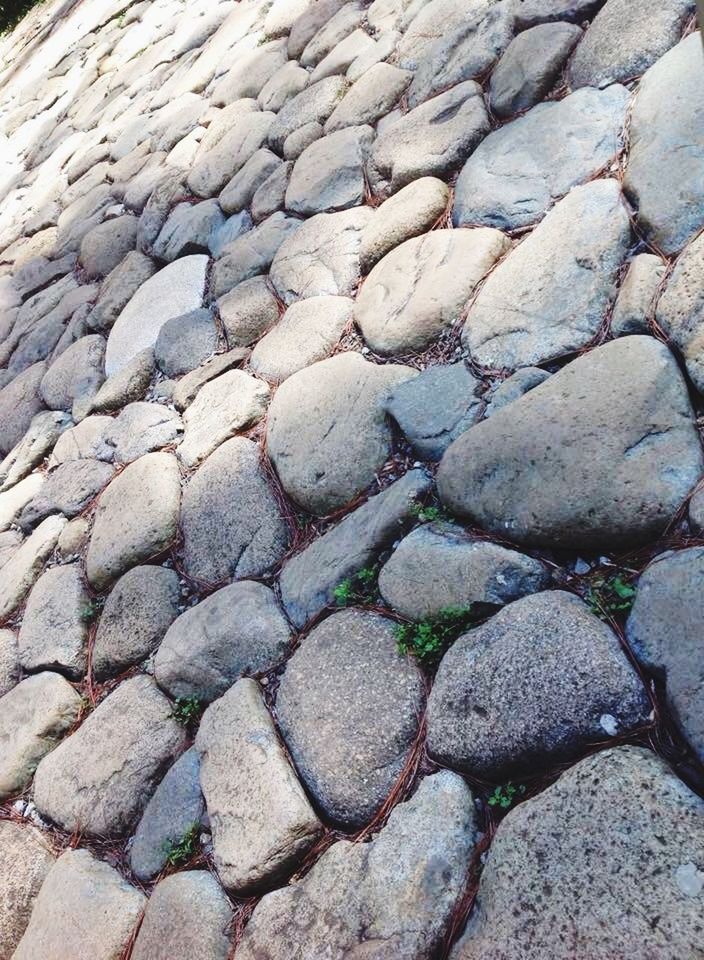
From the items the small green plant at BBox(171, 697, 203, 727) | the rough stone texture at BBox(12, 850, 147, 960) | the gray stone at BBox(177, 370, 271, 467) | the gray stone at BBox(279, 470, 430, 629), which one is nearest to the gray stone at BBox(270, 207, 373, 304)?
the gray stone at BBox(177, 370, 271, 467)

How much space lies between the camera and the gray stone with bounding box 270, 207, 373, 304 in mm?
2314

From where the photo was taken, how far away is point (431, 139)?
2.34 meters

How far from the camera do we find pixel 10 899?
180 centimetres

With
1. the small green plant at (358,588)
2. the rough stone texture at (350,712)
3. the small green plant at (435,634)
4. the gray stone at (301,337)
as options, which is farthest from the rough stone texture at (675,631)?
the gray stone at (301,337)

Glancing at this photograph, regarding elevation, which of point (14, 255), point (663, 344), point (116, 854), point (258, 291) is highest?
point (14, 255)

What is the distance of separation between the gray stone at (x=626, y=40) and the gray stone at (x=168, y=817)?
191 cm

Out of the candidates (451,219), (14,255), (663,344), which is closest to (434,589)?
(663,344)

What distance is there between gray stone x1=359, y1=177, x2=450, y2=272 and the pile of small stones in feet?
0.03

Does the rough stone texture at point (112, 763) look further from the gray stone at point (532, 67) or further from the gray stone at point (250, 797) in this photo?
the gray stone at point (532, 67)

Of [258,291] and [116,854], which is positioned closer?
[116,854]

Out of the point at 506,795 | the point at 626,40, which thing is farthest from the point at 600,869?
the point at 626,40

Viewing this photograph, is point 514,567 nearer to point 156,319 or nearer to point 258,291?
point 258,291

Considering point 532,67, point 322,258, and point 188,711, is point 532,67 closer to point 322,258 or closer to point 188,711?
point 322,258

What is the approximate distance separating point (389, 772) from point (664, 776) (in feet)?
1.58
